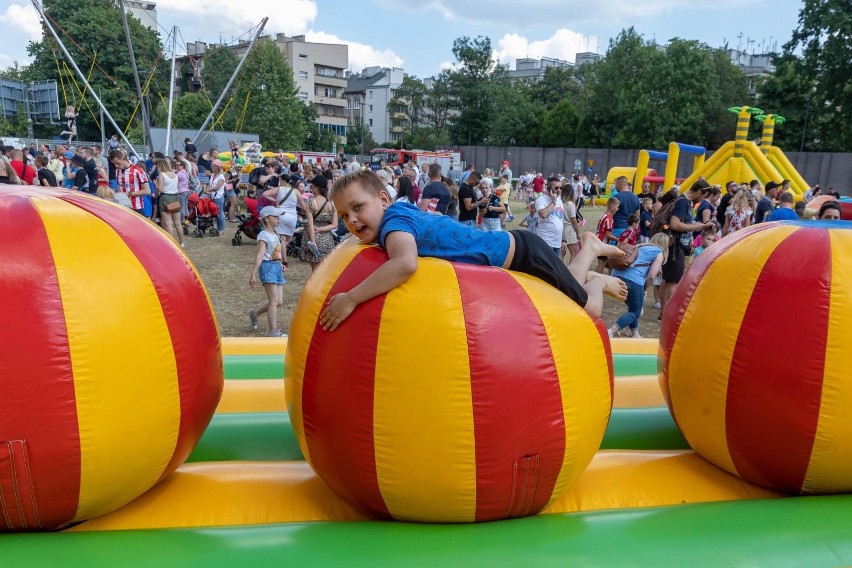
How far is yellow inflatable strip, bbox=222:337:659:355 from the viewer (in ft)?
15.1

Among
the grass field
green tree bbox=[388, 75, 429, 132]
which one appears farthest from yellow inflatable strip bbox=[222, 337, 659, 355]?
green tree bbox=[388, 75, 429, 132]

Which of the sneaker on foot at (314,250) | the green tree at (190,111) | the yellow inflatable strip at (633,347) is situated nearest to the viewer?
the yellow inflatable strip at (633,347)

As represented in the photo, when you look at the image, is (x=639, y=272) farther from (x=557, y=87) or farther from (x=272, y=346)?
(x=557, y=87)

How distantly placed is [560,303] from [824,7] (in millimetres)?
40741

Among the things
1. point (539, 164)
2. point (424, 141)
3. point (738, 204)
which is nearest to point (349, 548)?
point (738, 204)

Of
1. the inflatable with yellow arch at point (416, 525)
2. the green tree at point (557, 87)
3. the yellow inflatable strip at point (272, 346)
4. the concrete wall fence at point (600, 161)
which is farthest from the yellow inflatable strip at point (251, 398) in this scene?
the green tree at point (557, 87)

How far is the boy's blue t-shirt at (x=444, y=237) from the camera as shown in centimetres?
267

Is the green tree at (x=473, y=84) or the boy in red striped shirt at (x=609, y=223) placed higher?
the green tree at (x=473, y=84)

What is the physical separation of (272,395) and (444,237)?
1.62m

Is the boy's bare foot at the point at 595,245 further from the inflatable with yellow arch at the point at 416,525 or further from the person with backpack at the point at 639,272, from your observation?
the person with backpack at the point at 639,272

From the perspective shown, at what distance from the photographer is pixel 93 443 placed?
226cm

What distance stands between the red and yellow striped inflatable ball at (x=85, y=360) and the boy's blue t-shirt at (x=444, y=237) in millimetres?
911

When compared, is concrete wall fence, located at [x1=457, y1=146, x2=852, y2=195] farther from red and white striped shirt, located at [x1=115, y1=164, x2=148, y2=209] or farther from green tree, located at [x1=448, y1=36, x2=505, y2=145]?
red and white striped shirt, located at [x1=115, y1=164, x2=148, y2=209]

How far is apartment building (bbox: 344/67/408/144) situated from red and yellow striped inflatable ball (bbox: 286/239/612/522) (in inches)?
3200
